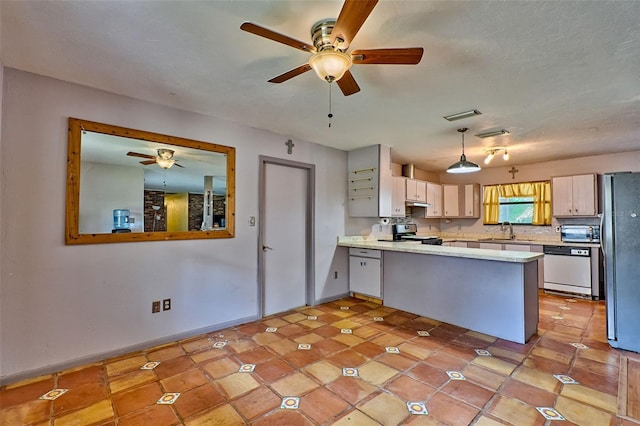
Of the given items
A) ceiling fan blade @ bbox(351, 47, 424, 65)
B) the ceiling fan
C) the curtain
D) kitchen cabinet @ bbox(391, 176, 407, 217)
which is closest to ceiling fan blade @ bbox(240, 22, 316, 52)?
the ceiling fan

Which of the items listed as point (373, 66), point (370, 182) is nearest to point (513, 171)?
point (370, 182)

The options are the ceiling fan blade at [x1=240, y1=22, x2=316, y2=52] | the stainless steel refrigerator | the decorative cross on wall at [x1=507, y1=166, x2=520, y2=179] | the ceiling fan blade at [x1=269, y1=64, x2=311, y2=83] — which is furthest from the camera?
the decorative cross on wall at [x1=507, y1=166, x2=520, y2=179]

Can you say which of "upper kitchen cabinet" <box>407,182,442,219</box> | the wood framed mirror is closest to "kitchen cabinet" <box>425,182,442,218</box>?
"upper kitchen cabinet" <box>407,182,442,219</box>

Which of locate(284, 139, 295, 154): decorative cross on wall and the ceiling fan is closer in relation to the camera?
the ceiling fan

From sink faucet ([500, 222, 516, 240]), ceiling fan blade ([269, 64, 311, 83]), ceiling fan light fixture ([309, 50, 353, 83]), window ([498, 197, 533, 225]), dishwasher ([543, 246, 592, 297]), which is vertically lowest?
dishwasher ([543, 246, 592, 297])

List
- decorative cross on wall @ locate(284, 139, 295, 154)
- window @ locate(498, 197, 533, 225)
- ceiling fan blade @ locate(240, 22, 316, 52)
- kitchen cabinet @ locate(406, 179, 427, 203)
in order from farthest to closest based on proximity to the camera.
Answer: window @ locate(498, 197, 533, 225), kitchen cabinet @ locate(406, 179, 427, 203), decorative cross on wall @ locate(284, 139, 295, 154), ceiling fan blade @ locate(240, 22, 316, 52)

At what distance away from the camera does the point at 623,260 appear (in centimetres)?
298

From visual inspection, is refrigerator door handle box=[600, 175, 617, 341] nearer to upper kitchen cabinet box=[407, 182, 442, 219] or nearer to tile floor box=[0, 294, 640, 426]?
tile floor box=[0, 294, 640, 426]

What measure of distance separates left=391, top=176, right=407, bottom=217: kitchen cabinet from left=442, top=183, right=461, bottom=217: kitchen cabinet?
170 cm

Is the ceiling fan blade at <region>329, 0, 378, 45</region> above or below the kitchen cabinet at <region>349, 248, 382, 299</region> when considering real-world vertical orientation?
above

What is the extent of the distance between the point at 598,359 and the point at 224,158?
14.0ft

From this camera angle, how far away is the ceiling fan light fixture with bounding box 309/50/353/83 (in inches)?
67.7

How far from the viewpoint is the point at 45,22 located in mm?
1777

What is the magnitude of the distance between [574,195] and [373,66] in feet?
16.5
